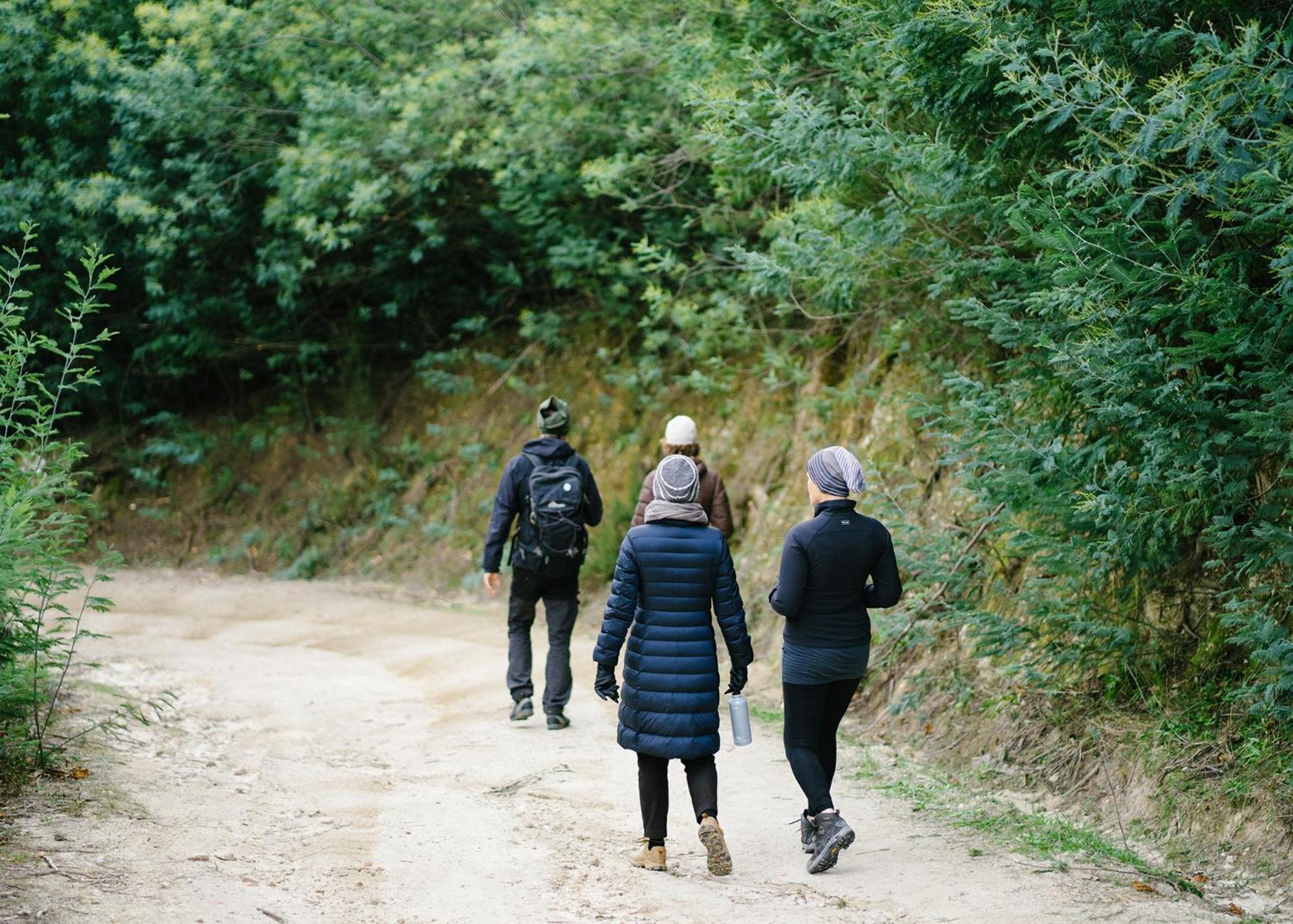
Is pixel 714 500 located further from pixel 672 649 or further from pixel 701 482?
pixel 672 649

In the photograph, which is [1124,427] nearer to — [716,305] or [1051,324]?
[1051,324]

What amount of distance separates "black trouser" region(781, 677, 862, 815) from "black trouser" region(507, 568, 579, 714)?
2.95m

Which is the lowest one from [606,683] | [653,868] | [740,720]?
[653,868]

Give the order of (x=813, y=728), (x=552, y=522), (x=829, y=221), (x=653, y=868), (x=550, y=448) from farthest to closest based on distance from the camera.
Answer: (x=550, y=448), (x=552, y=522), (x=829, y=221), (x=813, y=728), (x=653, y=868)

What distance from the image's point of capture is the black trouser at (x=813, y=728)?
5648 millimetres

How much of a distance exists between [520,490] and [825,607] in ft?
11.3

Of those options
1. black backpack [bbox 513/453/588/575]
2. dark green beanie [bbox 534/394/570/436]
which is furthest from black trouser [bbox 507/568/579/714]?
dark green beanie [bbox 534/394/570/436]

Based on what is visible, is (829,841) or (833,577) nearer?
(829,841)

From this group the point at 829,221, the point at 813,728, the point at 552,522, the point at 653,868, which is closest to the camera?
the point at 653,868

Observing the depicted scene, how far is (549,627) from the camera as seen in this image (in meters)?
8.41

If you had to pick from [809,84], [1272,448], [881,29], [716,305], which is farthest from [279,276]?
[1272,448]

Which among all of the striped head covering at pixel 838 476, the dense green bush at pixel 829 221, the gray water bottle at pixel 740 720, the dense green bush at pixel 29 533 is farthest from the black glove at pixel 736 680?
the dense green bush at pixel 29 533

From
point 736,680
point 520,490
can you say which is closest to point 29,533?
point 520,490

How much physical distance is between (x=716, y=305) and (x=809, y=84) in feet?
11.6
